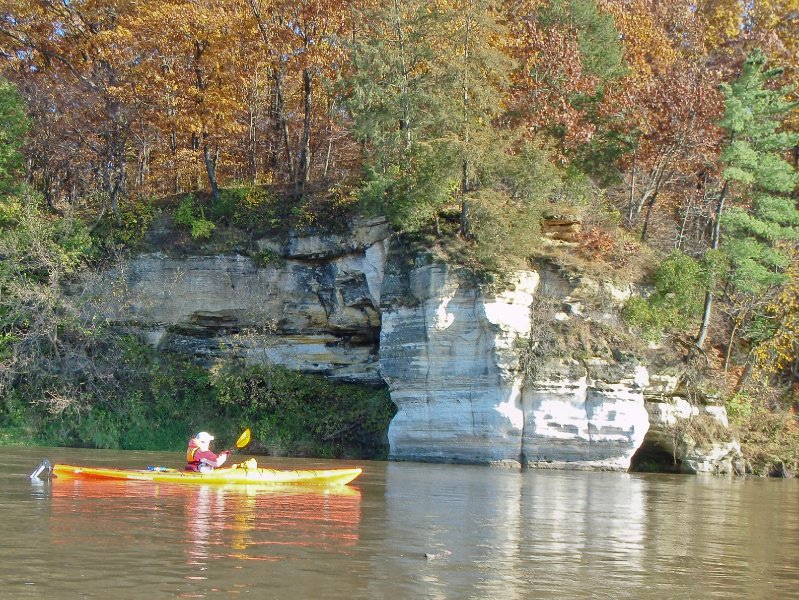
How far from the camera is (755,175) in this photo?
2859 centimetres

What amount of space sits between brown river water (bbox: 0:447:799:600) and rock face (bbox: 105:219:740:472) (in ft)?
15.5

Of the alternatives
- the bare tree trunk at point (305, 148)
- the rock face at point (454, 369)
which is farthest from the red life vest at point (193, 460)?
the bare tree trunk at point (305, 148)

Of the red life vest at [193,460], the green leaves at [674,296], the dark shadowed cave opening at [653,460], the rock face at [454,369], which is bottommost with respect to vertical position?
the dark shadowed cave opening at [653,460]

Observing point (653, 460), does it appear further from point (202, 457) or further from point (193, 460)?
point (193, 460)

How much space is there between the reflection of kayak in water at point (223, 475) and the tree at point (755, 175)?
1407 cm

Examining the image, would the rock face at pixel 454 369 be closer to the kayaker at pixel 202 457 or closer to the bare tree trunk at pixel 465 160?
the bare tree trunk at pixel 465 160

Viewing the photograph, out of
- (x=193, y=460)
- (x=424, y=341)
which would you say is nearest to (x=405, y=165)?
(x=424, y=341)

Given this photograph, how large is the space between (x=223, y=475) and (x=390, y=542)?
7.24 m

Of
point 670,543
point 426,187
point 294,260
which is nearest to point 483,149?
point 426,187

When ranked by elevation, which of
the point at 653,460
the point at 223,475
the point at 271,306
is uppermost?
the point at 271,306

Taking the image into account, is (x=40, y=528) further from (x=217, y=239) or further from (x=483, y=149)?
(x=217, y=239)

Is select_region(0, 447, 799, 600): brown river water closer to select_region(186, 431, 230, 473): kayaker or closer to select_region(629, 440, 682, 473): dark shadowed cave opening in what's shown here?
Answer: select_region(186, 431, 230, 473): kayaker

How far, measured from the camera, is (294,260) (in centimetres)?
2906

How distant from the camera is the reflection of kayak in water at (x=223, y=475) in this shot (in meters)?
17.5
